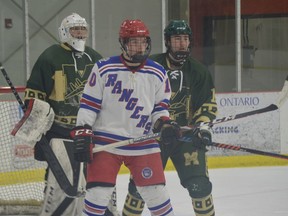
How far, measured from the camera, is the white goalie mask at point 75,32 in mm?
4359

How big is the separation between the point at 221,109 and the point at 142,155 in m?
3.72

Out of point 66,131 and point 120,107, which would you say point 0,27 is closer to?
point 66,131

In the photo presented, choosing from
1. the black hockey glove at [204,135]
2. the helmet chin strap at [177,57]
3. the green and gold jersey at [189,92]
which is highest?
the helmet chin strap at [177,57]

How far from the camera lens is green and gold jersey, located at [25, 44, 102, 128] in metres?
4.27

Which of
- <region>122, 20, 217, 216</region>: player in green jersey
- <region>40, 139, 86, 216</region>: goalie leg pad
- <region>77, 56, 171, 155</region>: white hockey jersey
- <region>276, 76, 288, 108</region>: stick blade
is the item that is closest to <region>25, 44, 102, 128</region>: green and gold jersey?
<region>40, 139, 86, 216</region>: goalie leg pad

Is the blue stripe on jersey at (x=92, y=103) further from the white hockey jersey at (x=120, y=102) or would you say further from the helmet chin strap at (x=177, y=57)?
the helmet chin strap at (x=177, y=57)

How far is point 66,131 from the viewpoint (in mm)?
4367

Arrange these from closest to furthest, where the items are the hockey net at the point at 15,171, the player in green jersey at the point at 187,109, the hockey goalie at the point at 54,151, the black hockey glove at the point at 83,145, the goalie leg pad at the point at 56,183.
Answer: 1. the black hockey glove at the point at 83,145
2. the player in green jersey at the point at 187,109
3. the hockey goalie at the point at 54,151
4. the goalie leg pad at the point at 56,183
5. the hockey net at the point at 15,171

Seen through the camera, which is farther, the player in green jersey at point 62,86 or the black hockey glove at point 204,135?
the player in green jersey at point 62,86

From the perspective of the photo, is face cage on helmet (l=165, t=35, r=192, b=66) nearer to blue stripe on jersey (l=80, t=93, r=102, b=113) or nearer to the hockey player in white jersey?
the hockey player in white jersey

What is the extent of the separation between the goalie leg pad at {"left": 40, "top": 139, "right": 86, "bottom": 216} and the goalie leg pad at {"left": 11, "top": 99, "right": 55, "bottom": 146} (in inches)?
6.3

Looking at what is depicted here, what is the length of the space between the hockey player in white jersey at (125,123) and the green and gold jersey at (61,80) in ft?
2.26

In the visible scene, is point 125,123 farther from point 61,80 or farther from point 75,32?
point 75,32

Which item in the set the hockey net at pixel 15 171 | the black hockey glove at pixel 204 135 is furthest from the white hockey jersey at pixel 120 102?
the hockey net at pixel 15 171
